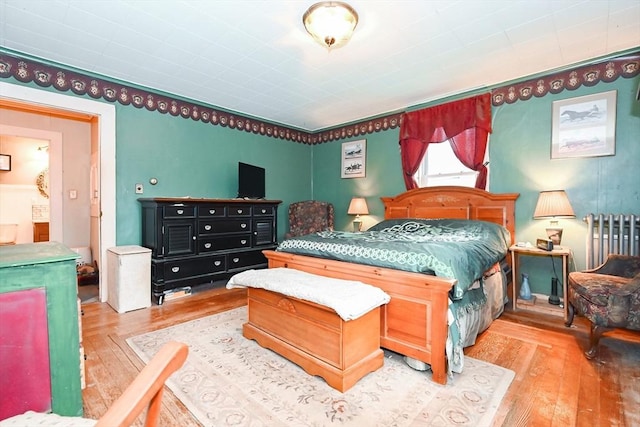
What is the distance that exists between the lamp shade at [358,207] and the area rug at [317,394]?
2824mm

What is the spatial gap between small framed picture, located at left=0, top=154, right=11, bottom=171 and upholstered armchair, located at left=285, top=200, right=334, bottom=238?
5.14m

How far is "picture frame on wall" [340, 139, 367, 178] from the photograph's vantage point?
199 inches

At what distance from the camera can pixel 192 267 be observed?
3662 mm

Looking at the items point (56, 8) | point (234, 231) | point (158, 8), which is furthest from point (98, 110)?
point (234, 231)

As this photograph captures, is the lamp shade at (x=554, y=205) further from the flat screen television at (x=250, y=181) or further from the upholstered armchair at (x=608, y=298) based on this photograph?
the flat screen television at (x=250, y=181)

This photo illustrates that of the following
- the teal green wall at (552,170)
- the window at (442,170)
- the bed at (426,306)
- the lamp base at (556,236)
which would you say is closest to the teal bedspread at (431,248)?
the bed at (426,306)

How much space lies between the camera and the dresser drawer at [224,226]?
3762 millimetres

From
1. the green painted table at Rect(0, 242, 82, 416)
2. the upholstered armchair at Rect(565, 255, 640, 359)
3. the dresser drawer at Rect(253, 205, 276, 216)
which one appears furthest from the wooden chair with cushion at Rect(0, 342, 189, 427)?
the dresser drawer at Rect(253, 205, 276, 216)

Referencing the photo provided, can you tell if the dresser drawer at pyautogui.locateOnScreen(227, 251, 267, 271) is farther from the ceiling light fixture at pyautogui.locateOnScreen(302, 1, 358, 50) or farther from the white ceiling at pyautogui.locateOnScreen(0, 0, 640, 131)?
the ceiling light fixture at pyautogui.locateOnScreen(302, 1, 358, 50)

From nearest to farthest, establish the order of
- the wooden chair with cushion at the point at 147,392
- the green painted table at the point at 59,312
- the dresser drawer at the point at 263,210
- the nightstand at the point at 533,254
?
1. the wooden chair with cushion at the point at 147,392
2. the green painted table at the point at 59,312
3. the nightstand at the point at 533,254
4. the dresser drawer at the point at 263,210

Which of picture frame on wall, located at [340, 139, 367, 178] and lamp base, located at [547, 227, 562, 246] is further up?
picture frame on wall, located at [340, 139, 367, 178]

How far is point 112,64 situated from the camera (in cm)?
314

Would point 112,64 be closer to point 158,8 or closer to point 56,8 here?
point 56,8

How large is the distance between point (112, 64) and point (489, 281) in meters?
4.27
